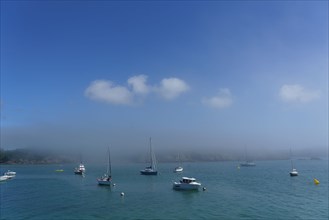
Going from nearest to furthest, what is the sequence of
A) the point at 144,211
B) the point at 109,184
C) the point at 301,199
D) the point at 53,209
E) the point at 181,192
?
the point at 144,211, the point at 53,209, the point at 301,199, the point at 181,192, the point at 109,184

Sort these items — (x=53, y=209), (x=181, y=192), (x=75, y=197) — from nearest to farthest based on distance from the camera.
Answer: (x=53, y=209)
(x=75, y=197)
(x=181, y=192)

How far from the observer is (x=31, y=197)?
85562 mm

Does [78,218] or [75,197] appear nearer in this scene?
[78,218]

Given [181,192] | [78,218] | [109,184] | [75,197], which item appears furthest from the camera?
[109,184]

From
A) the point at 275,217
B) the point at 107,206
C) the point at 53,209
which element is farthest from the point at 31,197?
the point at 275,217

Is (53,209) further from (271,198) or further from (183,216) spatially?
(271,198)

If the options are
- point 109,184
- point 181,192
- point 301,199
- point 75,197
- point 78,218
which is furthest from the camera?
point 109,184

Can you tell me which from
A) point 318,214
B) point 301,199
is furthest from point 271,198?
point 318,214

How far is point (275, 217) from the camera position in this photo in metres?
57.0

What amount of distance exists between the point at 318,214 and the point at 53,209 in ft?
186

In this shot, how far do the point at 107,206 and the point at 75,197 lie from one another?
1986cm

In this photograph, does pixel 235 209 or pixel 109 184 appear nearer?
pixel 235 209

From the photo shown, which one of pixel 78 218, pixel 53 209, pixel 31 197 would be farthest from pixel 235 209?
pixel 31 197

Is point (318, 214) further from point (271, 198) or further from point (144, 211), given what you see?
point (144, 211)
